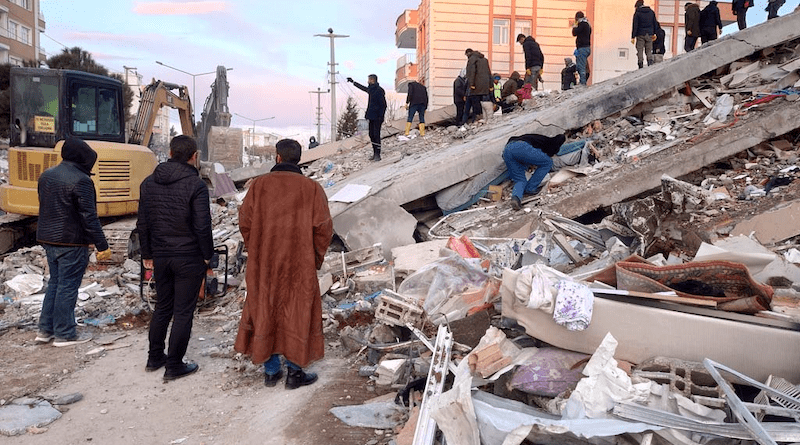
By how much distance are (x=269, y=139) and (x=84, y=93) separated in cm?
10883

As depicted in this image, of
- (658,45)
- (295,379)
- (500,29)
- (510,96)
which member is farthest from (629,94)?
(500,29)

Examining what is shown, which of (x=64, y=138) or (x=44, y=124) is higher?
(x=44, y=124)

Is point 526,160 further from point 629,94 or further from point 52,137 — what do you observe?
point 52,137

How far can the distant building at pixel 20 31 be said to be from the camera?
110 feet

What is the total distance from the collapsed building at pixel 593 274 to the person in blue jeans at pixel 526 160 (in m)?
0.20

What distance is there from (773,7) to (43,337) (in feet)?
43.2

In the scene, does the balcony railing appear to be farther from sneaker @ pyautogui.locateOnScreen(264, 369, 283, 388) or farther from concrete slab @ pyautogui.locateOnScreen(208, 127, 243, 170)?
sneaker @ pyautogui.locateOnScreen(264, 369, 283, 388)

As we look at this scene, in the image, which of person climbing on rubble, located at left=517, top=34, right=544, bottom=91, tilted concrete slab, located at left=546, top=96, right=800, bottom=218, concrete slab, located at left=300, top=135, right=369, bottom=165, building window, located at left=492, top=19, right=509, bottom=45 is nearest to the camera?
tilted concrete slab, located at left=546, top=96, right=800, bottom=218

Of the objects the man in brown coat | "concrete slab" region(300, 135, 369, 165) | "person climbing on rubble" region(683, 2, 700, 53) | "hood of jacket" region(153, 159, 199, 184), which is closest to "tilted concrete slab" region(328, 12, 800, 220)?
"person climbing on rubble" region(683, 2, 700, 53)

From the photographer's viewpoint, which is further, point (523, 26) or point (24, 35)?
point (24, 35)

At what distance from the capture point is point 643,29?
12328 mm

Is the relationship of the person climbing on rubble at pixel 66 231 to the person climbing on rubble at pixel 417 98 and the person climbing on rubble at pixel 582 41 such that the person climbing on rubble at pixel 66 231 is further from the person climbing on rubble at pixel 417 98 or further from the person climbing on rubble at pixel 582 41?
the person climbing on rubble at pixel 582 41

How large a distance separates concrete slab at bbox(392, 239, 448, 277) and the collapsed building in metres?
0.04

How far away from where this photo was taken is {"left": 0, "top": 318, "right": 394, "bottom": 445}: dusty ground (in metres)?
3.57
